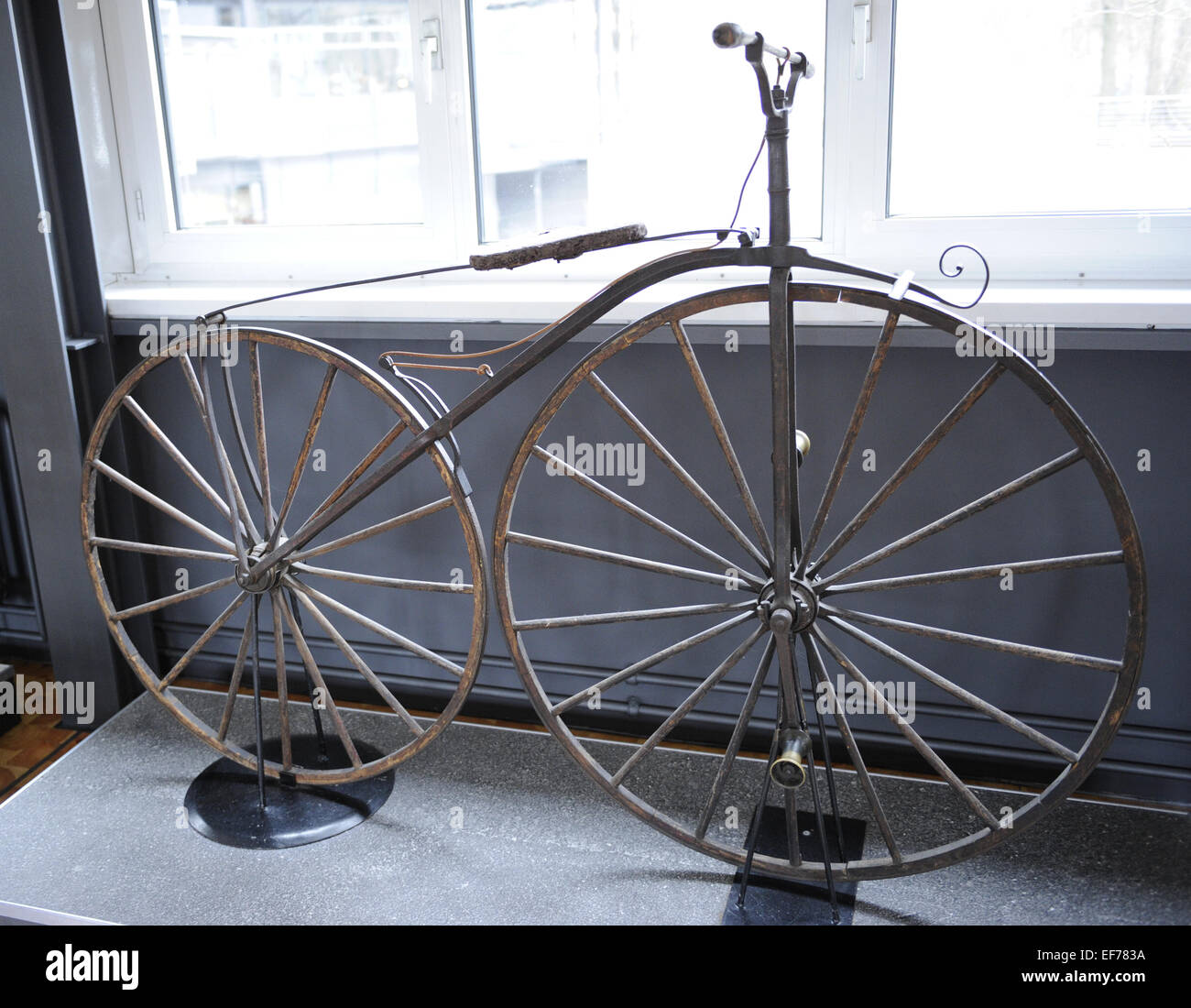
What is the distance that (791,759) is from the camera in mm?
1493

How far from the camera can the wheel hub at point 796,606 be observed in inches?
60.9

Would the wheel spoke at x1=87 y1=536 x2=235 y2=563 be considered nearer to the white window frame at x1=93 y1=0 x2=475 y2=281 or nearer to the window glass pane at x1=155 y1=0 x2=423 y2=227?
the white window frame at x1=93 y1=0 x2=475 y2=281

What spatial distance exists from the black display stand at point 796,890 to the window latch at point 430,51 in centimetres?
139

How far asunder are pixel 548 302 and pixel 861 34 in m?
0.65

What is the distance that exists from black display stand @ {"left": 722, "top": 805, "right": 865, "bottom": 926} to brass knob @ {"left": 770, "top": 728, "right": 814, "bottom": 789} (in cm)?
22

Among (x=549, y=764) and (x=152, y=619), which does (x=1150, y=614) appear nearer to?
(x=549, y=764)

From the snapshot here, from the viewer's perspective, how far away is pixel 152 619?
93.0 inches

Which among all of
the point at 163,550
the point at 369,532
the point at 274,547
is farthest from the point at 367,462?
the point at 163,550

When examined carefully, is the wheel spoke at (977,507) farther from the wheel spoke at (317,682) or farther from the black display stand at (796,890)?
the wheel spoke at (317,682)

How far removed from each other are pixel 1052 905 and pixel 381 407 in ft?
4.54

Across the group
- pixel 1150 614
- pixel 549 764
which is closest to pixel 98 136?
pixel 549 764
